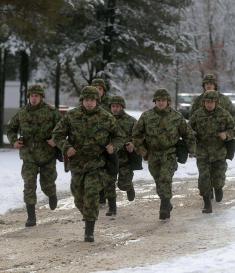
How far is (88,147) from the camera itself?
25.4ft

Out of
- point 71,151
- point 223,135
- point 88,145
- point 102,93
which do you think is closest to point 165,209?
point 223,135

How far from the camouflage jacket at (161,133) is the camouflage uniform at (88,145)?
1.07 m

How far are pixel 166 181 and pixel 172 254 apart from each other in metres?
2.01

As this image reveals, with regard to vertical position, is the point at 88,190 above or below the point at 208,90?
below

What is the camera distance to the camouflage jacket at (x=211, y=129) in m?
9.48

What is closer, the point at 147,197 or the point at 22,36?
the point at 147,197

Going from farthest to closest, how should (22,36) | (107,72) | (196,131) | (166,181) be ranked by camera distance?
1. (107,72)
2. (22,36)
3. (196,131)
4. (166,181)

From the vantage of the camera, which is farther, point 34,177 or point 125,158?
point 125,158

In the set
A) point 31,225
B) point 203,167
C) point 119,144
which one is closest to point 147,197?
point 203,167

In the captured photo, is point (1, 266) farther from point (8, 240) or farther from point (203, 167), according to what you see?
point (203, 167)

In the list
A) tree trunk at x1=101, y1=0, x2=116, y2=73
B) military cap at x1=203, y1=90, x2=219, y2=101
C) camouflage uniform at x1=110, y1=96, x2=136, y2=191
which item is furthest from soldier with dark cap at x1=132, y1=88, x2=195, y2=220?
tree trunk at x1=101, y1=0, x2=116, y2=73

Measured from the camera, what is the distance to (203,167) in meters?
9.68

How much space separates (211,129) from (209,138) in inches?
6.0

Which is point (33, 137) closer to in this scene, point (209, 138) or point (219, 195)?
point (209, 138)
